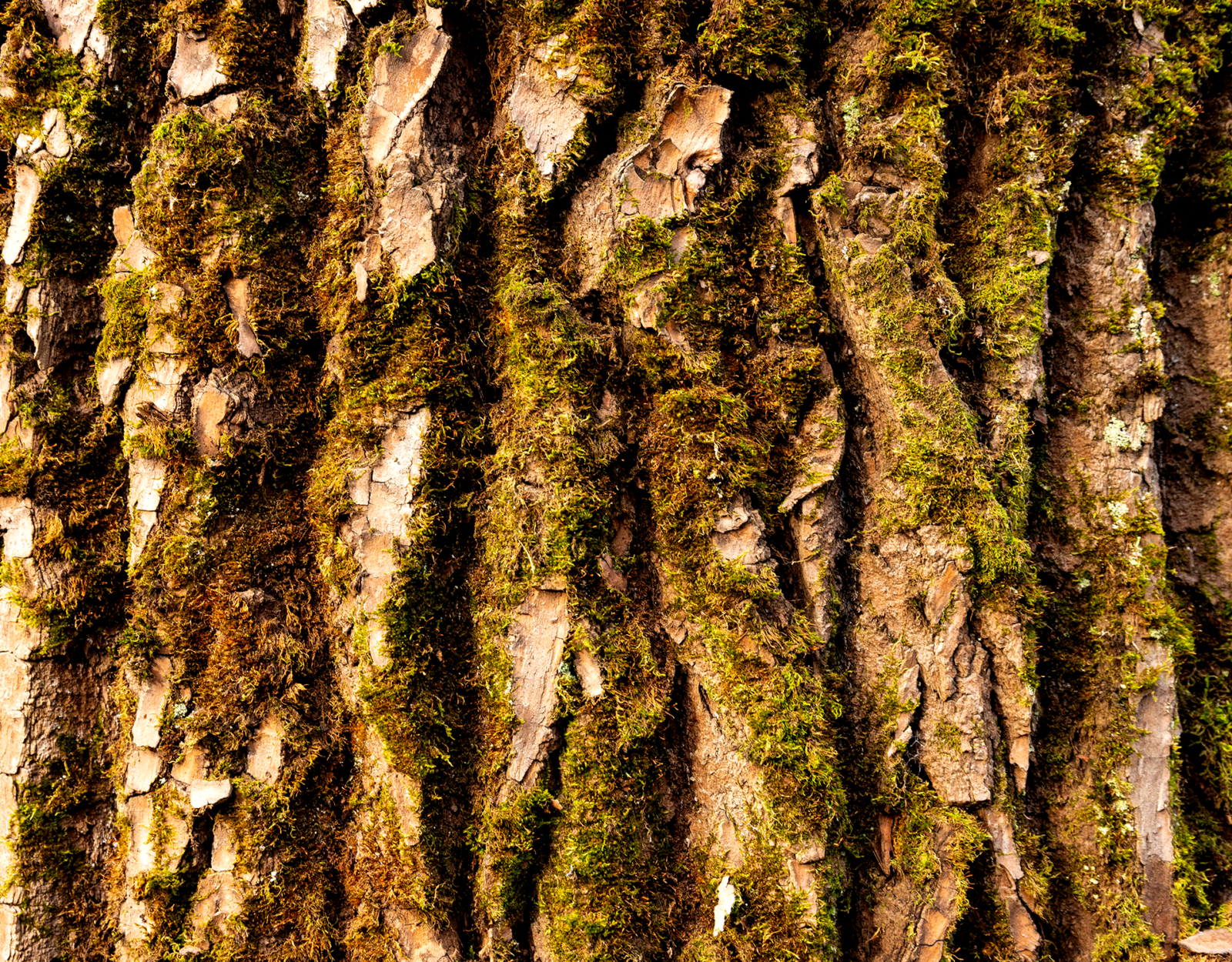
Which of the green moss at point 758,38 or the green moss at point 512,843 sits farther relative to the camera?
the green moss at point 758,38

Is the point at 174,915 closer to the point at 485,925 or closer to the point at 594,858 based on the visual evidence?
the point at 485,925

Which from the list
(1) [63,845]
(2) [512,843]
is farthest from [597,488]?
(1) [63,845]

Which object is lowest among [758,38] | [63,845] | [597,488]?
[63,845]

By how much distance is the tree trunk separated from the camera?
5.89 ft

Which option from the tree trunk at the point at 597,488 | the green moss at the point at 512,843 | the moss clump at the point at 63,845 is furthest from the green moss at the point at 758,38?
the moss clump at the point at 63,845

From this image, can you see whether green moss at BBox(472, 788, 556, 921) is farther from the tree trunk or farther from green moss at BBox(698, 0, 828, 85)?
green moss at BBox(698, 0, 828, 85)

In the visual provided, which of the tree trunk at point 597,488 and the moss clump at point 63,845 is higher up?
the tree trunk at point 597,488

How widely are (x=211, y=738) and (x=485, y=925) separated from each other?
A: 2.88ft

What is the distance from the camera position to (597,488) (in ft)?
6.07

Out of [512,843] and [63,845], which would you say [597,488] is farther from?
[63,845]

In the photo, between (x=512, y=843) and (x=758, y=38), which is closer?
(x=512, y=843)

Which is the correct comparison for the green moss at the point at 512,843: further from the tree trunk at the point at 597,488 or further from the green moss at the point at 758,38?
the green moss at the point at 758,38

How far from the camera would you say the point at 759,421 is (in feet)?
6.31

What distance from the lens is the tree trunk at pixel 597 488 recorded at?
5.89 feet
